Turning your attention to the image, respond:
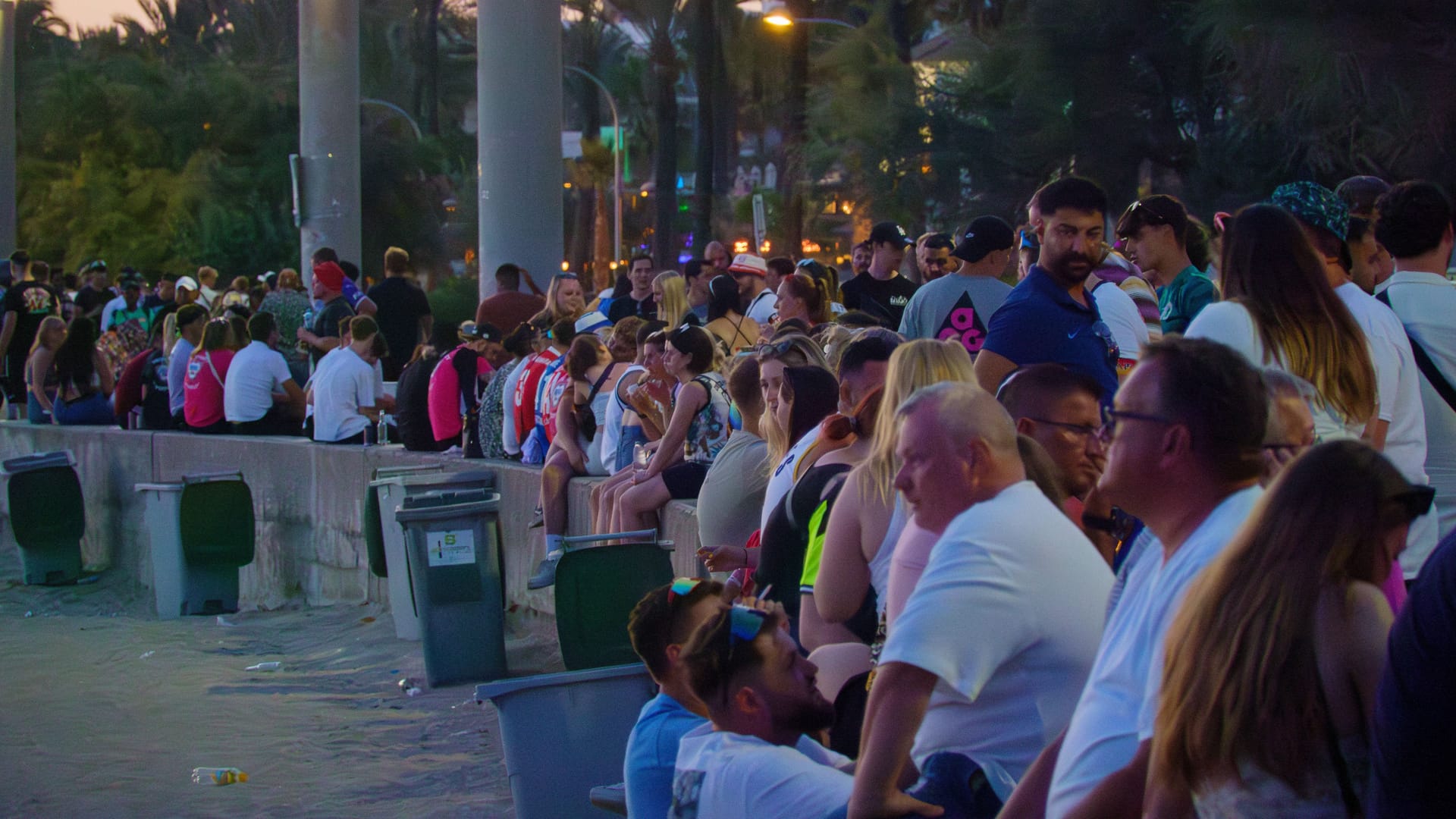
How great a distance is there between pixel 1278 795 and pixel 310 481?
11.6 meters

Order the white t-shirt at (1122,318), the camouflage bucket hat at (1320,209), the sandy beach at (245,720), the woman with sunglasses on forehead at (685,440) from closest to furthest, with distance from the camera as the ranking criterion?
the camouflage bucket hat at (1320,209) → the white t-shirt at (1122,318) → the sandy beach at (245,720) → the woman with sunglasses on forehead at (685,440)

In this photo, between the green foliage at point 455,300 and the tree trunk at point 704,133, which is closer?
the tree trunk at point 704,133

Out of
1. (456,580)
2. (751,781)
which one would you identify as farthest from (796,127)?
(751,781)

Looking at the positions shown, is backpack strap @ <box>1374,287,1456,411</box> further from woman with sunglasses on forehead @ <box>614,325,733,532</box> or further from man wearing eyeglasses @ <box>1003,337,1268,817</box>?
woman with sunglasses on forehead @ <box>614,325,733,532</box>

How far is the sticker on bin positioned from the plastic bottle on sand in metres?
1.98

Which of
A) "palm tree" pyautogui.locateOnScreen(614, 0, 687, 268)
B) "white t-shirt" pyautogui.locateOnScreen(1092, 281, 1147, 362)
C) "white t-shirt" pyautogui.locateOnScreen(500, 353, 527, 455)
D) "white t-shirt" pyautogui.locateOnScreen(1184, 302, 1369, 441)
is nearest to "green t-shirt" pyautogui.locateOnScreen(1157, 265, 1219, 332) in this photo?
"white t-shirt" pyautogui.locateOnScreen(1092, 281, 1147, 362)

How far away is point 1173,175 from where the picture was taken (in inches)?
1061

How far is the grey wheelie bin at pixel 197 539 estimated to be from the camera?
505 inches

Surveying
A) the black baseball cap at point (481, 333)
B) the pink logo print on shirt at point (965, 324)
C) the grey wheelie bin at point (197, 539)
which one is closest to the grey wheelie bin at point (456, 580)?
the black baseball cap at point (481, 333)

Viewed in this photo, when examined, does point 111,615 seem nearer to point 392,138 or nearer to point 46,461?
point 46,461

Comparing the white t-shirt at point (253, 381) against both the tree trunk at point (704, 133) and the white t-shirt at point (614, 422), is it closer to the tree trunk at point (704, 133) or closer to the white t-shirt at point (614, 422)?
the white t-shirt at point (614, 422)

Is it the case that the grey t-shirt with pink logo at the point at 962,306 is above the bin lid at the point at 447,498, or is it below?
above

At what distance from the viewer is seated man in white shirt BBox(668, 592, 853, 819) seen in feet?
12.5

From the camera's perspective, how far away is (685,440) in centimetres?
823
